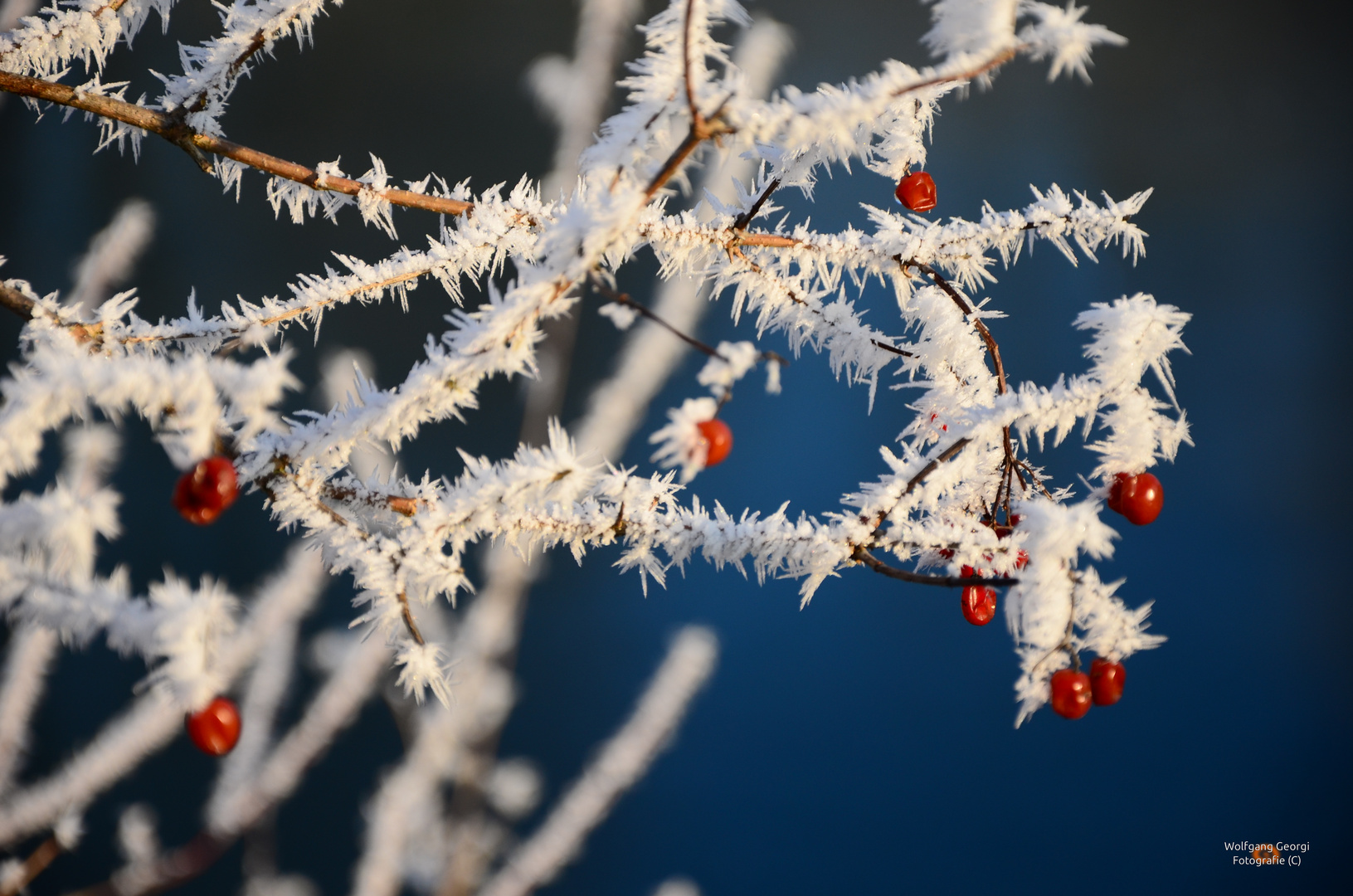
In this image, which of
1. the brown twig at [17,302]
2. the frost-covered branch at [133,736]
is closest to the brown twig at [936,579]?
the brown twig at [17,302]

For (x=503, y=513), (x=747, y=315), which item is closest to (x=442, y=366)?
(x=503, y=513)

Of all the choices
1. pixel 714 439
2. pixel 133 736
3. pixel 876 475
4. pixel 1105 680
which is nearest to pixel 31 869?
pixel 133 736

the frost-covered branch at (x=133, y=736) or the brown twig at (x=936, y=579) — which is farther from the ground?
the brown twig at (x=936, y=579)

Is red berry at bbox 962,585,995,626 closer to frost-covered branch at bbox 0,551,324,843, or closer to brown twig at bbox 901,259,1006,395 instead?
brown twig at bbox 901,259,1006,395

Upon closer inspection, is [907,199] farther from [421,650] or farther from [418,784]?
[418,784]

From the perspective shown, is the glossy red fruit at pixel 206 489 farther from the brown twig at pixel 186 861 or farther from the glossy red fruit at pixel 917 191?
the brown twig at pixel 186 861

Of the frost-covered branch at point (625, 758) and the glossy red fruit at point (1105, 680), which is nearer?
the glossy red fruit at point (1105, 680)

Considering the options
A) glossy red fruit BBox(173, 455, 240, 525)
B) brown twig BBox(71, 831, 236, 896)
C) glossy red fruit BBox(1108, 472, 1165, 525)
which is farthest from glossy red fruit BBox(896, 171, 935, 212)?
brown twig BBox(71, 831, 236, 896)
